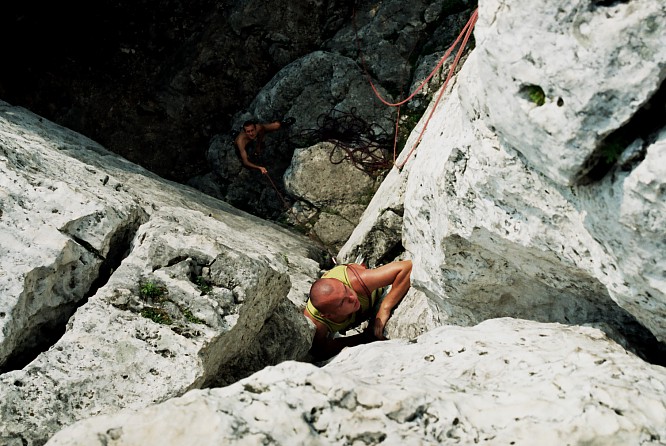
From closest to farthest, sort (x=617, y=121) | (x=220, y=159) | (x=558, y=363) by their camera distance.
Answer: (x=617, y=121) < (x=558, y=363) < (x=220, y=159)

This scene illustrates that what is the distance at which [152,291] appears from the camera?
5105mm

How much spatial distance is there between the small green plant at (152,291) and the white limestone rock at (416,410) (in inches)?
63.7

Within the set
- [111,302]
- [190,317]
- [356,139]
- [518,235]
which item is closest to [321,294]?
[190,317]

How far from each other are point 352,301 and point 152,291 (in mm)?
2568

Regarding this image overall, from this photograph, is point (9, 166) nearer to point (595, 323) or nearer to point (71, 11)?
point (595, 323)

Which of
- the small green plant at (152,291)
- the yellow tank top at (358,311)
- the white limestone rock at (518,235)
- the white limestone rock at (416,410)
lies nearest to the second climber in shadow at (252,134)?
the yellow tank top at (358,311)

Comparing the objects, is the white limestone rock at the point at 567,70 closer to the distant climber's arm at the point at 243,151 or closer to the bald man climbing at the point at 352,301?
the bald man climbing at the point at 352,301

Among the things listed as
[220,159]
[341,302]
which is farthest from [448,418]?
[220,159]

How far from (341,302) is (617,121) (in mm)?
4164

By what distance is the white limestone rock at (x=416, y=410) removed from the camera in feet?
11.0

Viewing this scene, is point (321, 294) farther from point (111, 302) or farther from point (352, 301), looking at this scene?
point (111, 302)

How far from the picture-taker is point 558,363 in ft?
12.8

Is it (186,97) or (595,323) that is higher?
(595,323)

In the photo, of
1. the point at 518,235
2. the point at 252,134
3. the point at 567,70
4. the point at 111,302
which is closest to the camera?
the point at 567,70
